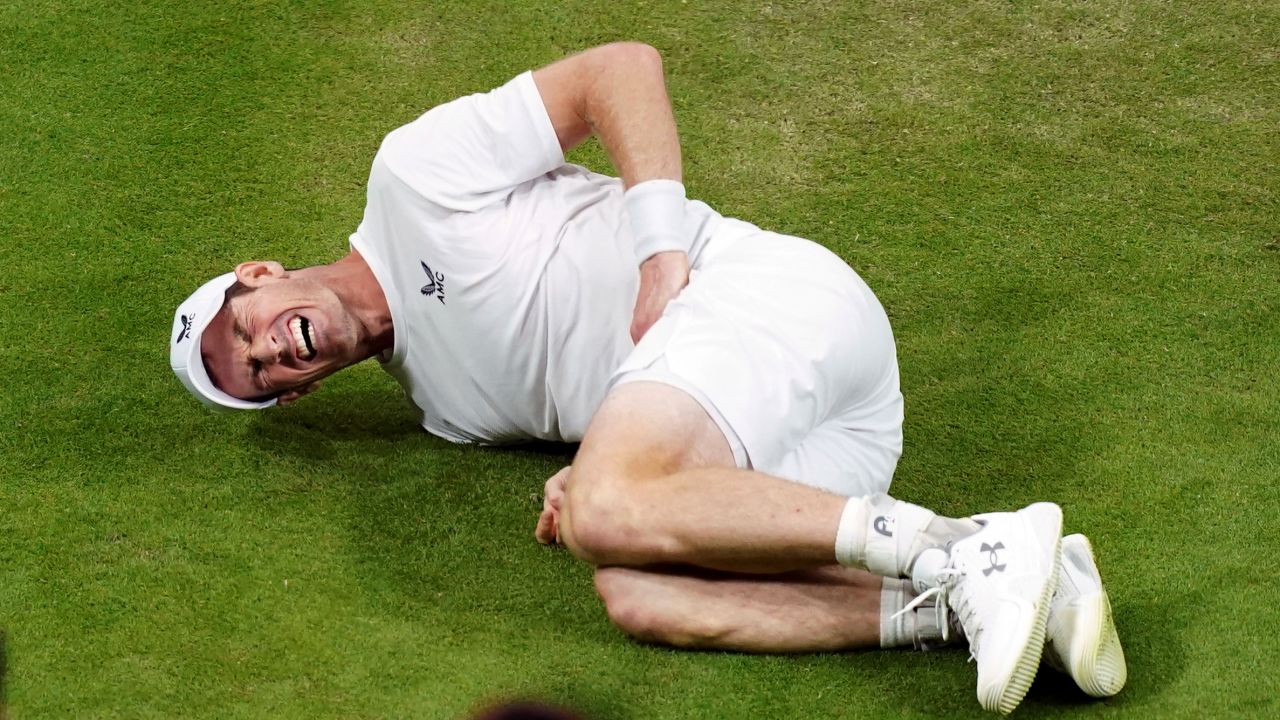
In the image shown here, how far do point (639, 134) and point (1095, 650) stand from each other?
1186 mm

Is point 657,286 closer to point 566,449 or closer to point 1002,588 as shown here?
point 566,449

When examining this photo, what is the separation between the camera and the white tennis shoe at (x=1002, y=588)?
197 cm

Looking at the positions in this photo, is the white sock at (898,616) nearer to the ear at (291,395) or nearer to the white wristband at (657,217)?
the white wristband at (657,217)

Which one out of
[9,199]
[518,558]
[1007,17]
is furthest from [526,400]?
[1007,17]

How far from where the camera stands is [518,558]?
8.43 feet

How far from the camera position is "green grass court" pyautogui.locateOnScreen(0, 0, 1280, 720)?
2303 millimetres

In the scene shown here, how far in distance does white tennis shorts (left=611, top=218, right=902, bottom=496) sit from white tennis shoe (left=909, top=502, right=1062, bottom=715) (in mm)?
326

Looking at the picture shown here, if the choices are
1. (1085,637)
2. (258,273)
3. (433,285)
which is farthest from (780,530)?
(258,273)

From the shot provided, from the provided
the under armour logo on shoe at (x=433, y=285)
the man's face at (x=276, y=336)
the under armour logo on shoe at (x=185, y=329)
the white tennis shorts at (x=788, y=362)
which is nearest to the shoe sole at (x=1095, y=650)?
the white tennis shorts at (x=788, y=362)

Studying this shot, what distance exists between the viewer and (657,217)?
8.03ft

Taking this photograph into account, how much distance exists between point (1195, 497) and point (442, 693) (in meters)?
1.40

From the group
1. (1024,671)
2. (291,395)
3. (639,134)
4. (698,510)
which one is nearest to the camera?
(1024,671)

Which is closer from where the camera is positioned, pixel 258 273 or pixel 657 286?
pixel 657 286

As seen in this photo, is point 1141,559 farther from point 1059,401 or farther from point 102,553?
point 102,553
